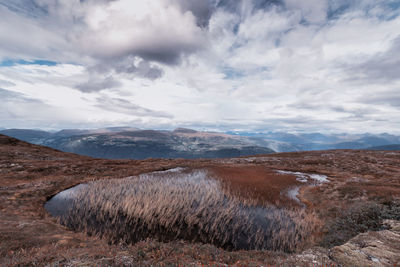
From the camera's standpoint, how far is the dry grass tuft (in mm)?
11461

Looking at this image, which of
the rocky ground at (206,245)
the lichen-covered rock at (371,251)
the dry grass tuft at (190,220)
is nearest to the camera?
the lichen-covered rock at (371,251)

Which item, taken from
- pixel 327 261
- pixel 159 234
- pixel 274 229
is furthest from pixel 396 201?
pixel 159 234

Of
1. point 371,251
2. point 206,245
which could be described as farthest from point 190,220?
point 371,251

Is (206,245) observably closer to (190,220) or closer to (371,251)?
(190,220)

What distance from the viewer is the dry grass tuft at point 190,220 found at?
11461 mm

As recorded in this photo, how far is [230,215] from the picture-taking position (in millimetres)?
14594

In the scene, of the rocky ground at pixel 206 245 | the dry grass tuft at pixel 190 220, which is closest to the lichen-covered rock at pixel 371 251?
the rocky ground at pixel 206 245

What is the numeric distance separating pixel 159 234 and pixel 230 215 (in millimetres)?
6536

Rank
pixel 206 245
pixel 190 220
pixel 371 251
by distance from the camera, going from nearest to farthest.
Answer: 1. pixel 371 251
2. pixel 206 245
3. pixel 190 220

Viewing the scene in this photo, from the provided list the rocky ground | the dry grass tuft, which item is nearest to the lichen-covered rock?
the rocky ground

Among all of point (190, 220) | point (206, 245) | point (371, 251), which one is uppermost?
point (371, 251)

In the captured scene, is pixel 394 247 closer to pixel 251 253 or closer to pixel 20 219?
pixel 251 253

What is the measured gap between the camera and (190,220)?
13406 mm

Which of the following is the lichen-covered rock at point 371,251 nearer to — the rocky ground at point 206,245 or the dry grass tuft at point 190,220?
the rocky ground at point 206,245
